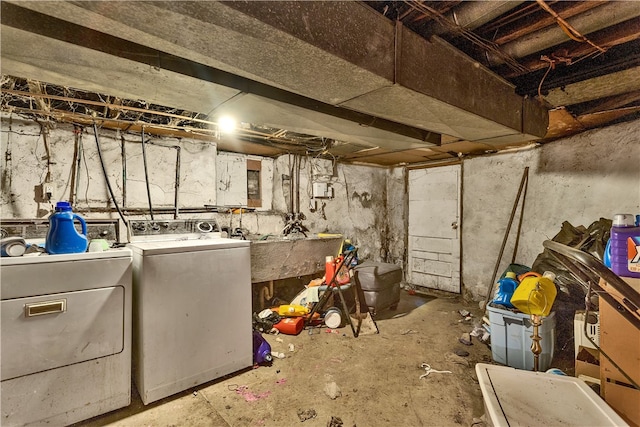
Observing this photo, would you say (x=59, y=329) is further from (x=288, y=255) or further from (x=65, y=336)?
(x=288, y=255)

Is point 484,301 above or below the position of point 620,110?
below

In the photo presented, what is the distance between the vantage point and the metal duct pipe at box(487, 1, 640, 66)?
51.8 inches

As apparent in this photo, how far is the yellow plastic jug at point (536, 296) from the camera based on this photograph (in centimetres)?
205

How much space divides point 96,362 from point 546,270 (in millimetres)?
3711

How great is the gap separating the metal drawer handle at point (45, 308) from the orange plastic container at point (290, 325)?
1.85m

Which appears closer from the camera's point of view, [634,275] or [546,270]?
[634,275]

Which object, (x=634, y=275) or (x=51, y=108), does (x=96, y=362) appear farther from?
(x=634, y=275)

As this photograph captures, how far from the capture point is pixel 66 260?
67.3 inches

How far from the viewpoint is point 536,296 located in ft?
6.72

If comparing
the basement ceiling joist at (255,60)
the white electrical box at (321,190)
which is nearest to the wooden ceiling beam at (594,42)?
the basement ceiling joist at (255,60)

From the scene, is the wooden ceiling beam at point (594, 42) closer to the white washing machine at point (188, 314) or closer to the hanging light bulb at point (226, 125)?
the hanging light bulb at point (226, 125)

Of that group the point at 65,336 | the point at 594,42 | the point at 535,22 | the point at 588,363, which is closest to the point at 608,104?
the point at 594,42

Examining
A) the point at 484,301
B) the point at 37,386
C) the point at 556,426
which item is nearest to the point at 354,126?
the point at 556,426

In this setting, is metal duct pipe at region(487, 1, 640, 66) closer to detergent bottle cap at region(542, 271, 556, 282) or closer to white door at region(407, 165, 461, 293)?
detergent bottle cap at region(542, 271, 556, 282)
